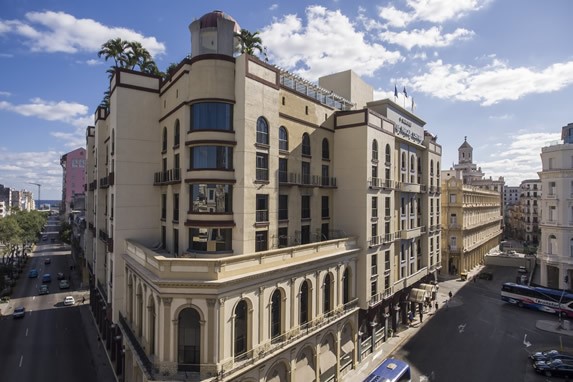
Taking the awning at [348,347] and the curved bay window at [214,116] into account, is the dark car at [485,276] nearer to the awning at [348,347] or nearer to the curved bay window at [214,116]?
the awning at [348,347]

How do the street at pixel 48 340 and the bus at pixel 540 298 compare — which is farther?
the bus at pixel 540 298

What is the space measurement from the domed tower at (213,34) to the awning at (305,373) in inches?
1103

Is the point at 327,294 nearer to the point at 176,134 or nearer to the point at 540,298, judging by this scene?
the point at 176,134

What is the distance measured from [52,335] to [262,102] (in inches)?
1647

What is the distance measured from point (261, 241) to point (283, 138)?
10332 millimetres

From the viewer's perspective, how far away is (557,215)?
57.3 meters

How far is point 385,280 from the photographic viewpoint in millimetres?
40281

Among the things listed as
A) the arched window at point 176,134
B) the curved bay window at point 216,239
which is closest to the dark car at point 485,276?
the curved bay window at point 216,239

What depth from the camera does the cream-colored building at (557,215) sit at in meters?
56.1

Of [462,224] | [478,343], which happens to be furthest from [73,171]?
[478,343]

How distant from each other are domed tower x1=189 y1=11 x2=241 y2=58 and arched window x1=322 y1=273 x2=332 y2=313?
22.7m

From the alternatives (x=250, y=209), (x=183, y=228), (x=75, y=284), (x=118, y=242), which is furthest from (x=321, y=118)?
(x=75, y=284)

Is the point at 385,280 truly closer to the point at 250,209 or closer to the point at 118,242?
the point at 250,209

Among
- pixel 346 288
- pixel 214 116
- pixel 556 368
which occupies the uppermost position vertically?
pixel 214 116
